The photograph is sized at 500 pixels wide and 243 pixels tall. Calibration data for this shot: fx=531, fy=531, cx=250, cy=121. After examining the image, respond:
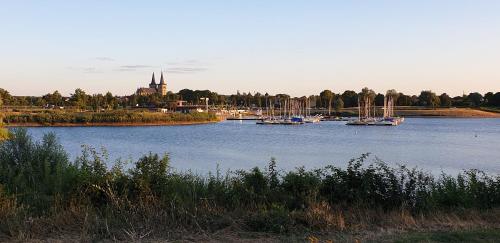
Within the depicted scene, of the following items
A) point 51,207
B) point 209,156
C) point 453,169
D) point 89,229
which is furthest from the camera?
point 209,156

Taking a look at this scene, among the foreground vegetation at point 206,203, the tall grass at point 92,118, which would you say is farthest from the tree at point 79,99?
the foreground vegetation at point 206,203

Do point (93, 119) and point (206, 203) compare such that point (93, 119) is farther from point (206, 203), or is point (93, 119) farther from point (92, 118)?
point (206, 203)

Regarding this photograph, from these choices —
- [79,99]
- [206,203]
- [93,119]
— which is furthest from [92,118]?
[206,203]

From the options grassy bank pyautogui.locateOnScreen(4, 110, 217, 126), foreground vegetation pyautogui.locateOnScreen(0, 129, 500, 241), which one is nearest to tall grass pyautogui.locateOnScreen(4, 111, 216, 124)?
grassy bank pyautogui.locateOnScreen(4, 110, 217, 126)

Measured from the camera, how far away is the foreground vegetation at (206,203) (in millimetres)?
10227

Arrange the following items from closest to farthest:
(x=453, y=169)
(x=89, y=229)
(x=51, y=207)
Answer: (x=89, y=229) → (x=51, y=207) → (x=453, y=169)

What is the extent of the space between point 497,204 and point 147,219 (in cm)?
865

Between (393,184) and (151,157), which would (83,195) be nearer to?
(151,157)

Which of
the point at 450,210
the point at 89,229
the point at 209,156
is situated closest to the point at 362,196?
the point at 450,210

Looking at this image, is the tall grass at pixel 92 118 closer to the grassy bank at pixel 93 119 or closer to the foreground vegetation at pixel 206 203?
the grassy bank at pixel 93 119

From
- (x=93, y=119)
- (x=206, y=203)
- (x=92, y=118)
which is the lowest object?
(x=93, y=119)

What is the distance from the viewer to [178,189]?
12727 millimetres

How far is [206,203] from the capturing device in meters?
11.5

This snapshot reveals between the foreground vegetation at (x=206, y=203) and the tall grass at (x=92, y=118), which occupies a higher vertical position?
the foreground vegetation at (x=206, y=203)
